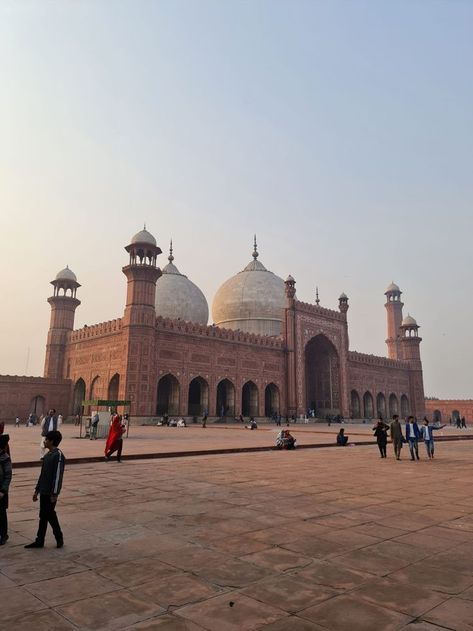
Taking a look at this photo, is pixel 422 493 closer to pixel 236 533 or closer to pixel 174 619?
pixel 236 533

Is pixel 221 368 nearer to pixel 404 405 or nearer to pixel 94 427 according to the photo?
pixel 94 427

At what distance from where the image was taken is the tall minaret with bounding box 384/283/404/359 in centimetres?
5059

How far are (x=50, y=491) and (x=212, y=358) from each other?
1025 inches

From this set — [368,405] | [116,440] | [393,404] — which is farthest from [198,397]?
[116,440]

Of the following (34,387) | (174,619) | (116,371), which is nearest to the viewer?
(174,619)

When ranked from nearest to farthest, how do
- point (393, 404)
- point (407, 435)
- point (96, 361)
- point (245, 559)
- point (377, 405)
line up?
point (245, 559), point (407, 435), point (96, 361), point (377, 405), point (393, 404)

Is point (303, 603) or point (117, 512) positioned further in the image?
point (117, 512)

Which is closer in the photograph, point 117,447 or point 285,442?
point 117,447

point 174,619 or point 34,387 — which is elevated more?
point 34,387

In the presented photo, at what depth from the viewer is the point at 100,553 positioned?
11.2ft

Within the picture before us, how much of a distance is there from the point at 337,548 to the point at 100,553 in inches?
69.5

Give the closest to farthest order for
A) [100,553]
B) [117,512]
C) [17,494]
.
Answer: [100,553] → [117,512] → [17,494]

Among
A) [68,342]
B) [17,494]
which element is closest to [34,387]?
[68,342]

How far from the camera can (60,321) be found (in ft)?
110
